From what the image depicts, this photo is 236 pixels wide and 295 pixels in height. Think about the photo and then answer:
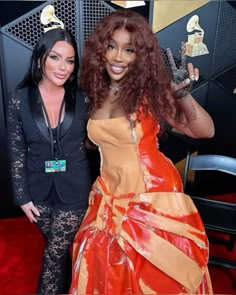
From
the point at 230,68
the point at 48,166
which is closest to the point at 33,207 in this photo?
the point at 48,166

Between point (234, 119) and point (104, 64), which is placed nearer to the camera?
point (104, 64)

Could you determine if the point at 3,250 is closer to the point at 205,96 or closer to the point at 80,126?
the point at 80,126

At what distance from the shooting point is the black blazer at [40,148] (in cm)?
144

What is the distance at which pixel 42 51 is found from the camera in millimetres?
1380

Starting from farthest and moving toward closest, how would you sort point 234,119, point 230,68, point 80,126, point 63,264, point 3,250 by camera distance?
point 234,119
point 230,68
point 3,250
point 63,264
point 80,126

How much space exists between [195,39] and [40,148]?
1.36 m

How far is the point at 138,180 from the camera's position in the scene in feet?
4.75

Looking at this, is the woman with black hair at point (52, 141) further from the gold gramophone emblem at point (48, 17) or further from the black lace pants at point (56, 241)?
the gold gramophone emblem at point (48, 17)

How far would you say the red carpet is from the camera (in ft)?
6.62

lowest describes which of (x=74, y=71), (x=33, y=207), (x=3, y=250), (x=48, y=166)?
(x=3, y=250)

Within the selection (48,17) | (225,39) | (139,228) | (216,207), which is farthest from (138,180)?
(225,39)

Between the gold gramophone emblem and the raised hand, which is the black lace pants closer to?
the raised hand

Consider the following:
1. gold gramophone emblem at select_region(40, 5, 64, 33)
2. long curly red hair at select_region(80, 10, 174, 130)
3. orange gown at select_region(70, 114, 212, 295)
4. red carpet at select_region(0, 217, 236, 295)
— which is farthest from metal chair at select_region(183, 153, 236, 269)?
gold gramophone emblem at select_region(40, 5, 64, 33)

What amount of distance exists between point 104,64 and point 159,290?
0.91 m
